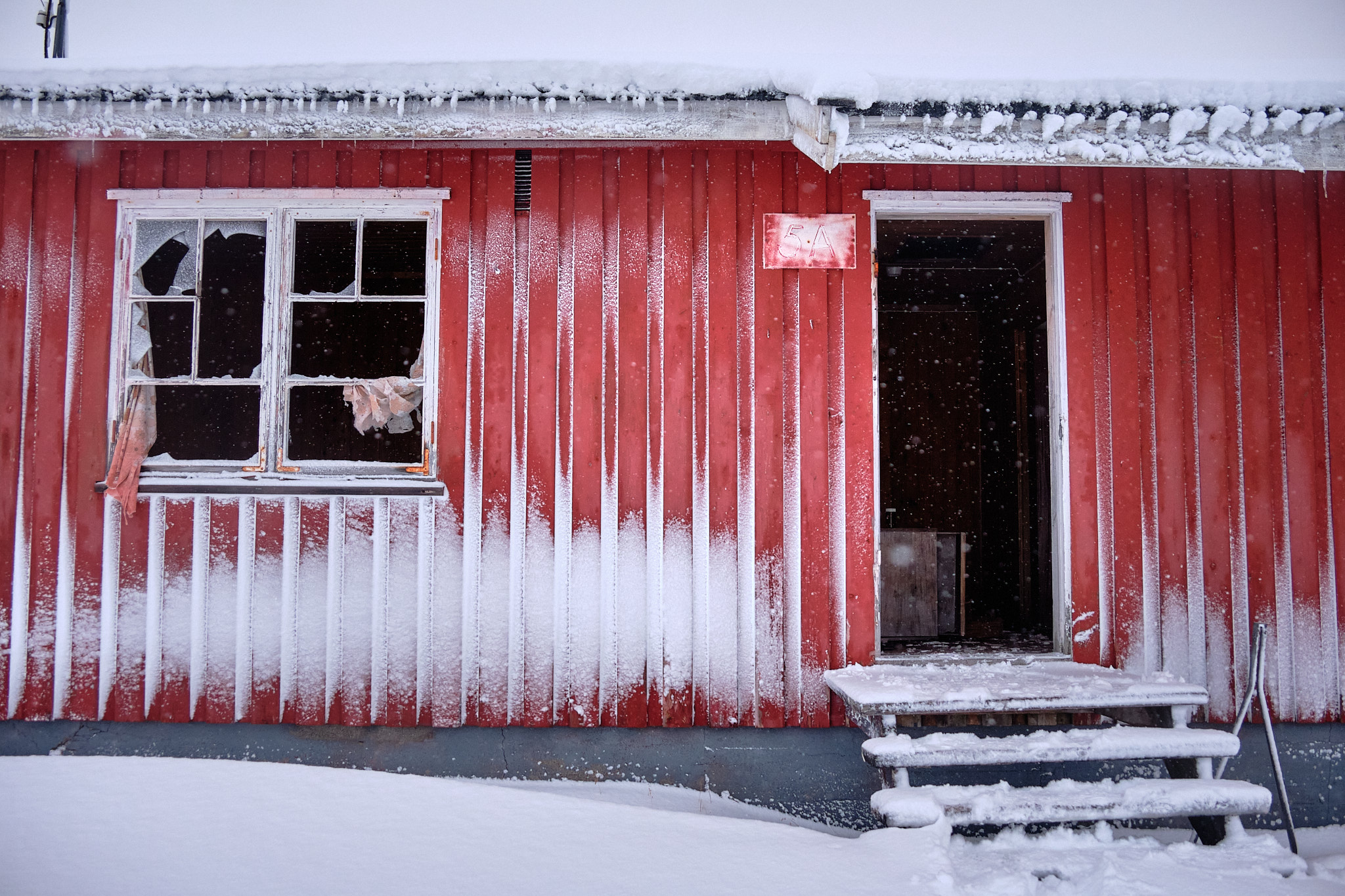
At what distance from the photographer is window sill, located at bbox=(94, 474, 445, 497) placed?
382 cm

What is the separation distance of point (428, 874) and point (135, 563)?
7.93 ft

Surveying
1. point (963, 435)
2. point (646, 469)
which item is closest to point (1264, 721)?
point (646, 469)

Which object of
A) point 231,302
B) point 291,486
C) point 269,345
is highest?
point 231,302

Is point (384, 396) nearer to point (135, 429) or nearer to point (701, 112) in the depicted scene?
point (135, 429)

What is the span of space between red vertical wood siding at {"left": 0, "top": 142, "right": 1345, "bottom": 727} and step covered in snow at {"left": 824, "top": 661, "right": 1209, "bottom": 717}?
0.28 meters

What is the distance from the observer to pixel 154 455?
4.01m

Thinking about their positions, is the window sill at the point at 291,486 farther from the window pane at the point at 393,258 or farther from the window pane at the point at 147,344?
the window pane at the point at 393,258

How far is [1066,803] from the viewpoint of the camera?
3.02 meters

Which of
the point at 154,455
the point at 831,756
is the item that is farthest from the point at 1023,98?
the point at 154,455

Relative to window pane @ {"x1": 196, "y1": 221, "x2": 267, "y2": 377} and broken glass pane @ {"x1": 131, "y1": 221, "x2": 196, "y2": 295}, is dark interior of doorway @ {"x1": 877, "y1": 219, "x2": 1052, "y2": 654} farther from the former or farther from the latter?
window pane @ {"x1": 196, "y1": 221, "x2": 267, "y2": 377}

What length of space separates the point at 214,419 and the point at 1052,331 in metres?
6.75

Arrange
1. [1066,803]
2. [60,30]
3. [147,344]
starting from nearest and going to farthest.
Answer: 1. [1066,803]
2. [147,344]
3. [60,30]

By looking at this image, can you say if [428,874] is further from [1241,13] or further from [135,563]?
[1241,13]

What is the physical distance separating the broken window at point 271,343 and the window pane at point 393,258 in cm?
3
